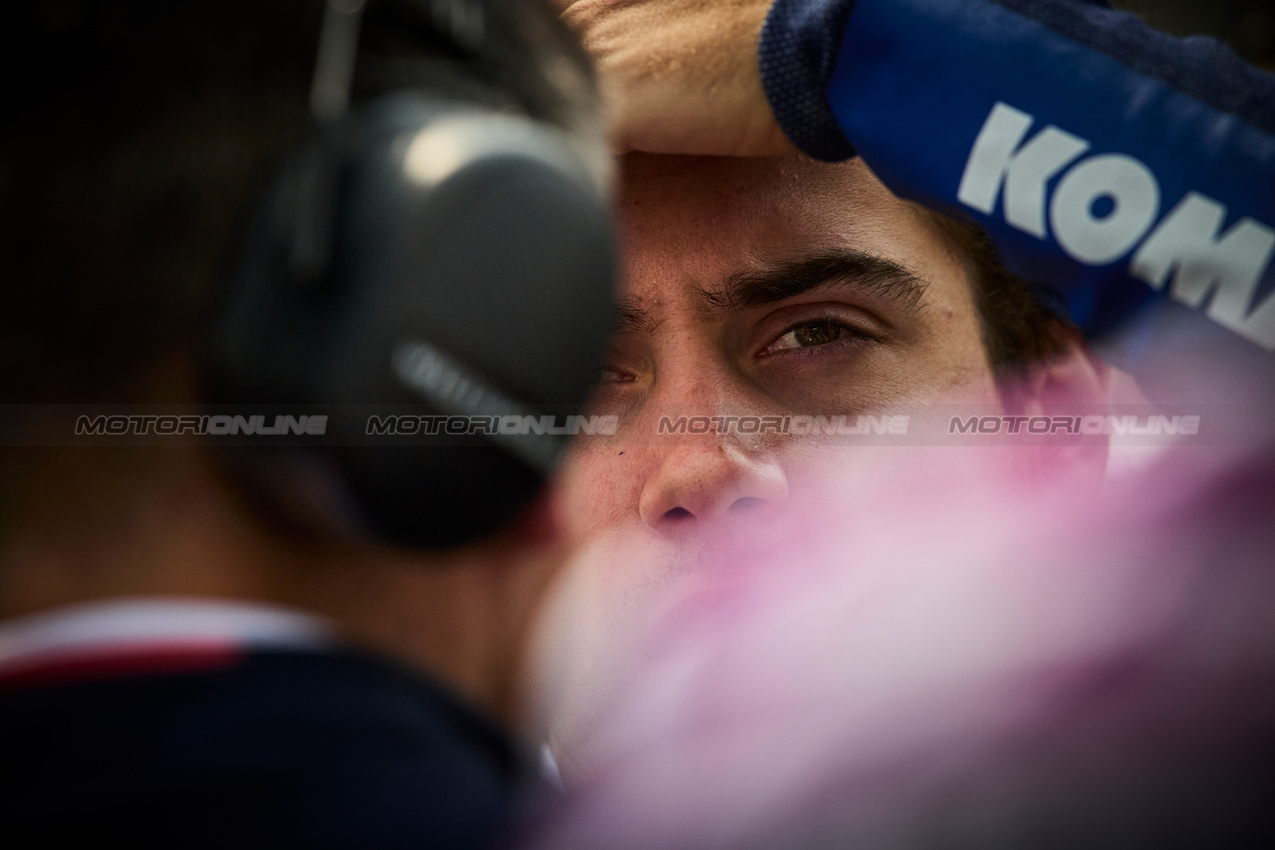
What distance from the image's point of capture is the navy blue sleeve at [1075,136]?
714mm

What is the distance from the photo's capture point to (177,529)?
795mm

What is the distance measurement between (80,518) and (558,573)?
550 mm

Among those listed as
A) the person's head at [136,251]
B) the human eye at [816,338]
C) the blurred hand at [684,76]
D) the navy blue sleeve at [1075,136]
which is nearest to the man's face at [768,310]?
the human eye at [816,338]

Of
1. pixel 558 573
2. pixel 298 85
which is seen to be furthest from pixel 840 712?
pixel 558 573

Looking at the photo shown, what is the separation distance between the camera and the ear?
3.80 ft

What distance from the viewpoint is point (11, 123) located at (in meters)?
0.72

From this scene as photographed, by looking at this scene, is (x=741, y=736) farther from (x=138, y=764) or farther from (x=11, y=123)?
(x=11, y=123)

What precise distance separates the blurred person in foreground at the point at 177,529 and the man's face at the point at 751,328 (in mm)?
255
